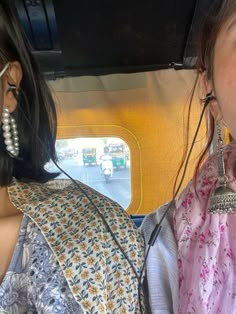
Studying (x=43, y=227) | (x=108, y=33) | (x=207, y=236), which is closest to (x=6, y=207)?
(x=43, y=227)

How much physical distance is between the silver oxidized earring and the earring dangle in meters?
0.44

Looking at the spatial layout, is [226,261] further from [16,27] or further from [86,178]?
[86,178]

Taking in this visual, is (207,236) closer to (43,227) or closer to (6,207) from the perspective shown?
(43,227)

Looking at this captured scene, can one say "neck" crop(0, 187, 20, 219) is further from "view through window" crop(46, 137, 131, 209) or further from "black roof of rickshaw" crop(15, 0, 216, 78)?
"view through window" crop(46, 137, 131, 209)

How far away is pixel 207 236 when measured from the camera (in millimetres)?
1262

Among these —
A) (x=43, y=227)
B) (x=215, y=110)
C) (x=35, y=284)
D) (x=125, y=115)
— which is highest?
(x=125, y=115)

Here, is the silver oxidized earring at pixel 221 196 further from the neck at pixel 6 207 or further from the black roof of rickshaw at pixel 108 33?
the black roof of rickshaw at pixel 108 33

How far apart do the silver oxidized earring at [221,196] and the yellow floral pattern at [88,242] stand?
7.7 inches

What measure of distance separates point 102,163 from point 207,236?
204 centimetres

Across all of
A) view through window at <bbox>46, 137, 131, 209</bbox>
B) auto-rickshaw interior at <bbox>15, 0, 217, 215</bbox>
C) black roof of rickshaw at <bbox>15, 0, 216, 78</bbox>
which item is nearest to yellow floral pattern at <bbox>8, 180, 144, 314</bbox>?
black roof of rickshaw at <bbox>15, 0, 216, 78</bbox>

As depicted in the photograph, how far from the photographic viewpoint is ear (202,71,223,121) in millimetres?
1218

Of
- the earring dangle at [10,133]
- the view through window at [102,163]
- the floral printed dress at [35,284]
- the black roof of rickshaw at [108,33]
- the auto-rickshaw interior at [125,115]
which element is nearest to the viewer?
the floral printed dress at [35,284]

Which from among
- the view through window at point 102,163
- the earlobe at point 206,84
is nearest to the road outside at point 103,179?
the view through window at point 102,163

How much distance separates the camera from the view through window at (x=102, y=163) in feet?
10.3
